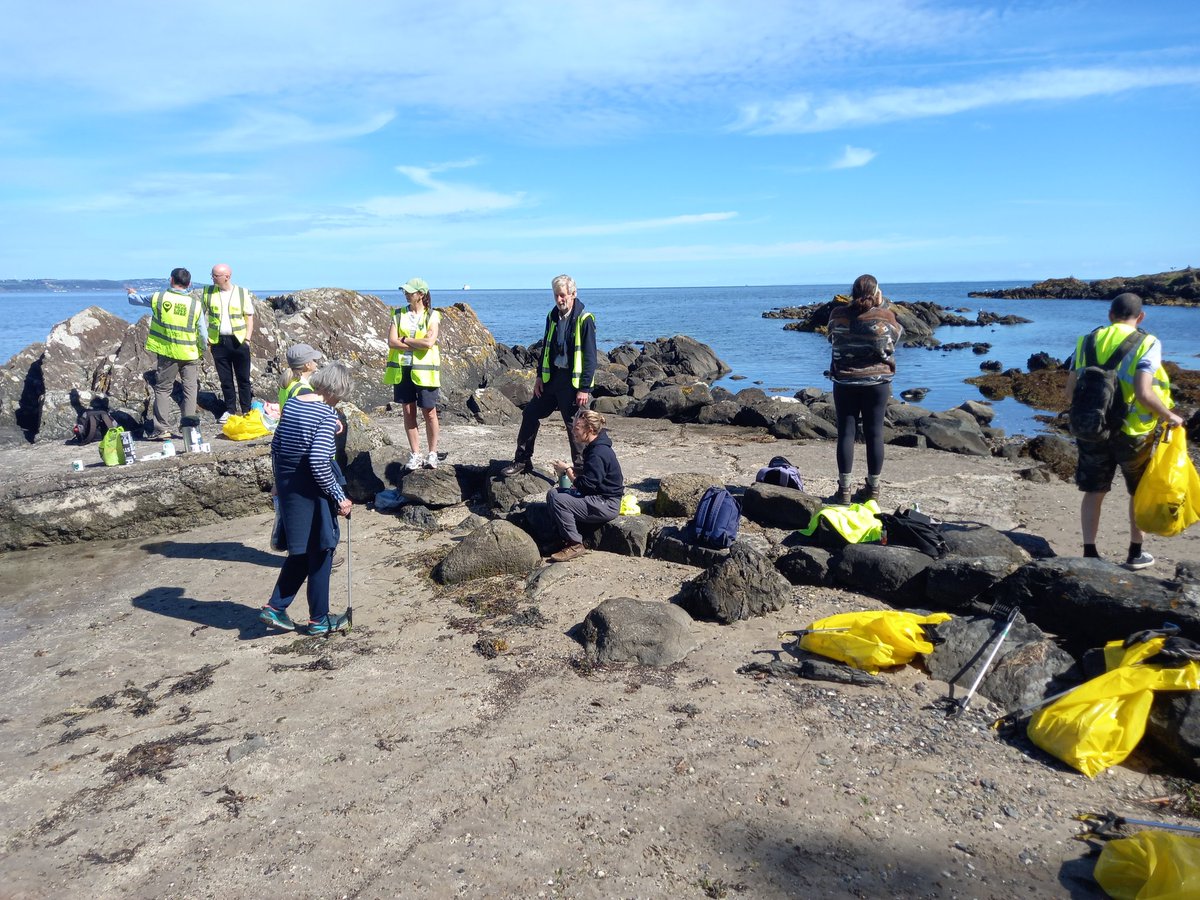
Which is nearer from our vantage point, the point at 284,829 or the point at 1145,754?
the point at 284,829

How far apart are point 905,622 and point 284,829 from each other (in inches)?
141

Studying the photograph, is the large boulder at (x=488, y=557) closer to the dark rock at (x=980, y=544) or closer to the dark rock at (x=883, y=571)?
the dark rock at (x=883, y=571)

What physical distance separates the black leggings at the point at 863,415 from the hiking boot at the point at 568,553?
2.65 m

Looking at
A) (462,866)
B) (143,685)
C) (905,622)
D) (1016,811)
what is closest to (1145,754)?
(1016,811)

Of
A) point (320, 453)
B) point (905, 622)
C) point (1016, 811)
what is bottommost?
point (1016, 811)

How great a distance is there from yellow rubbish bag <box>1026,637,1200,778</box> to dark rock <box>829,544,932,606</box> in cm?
172

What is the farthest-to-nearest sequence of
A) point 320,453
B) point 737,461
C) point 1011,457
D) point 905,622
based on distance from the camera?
point 1011,457
point 737,461
point 320,453
point 905,622

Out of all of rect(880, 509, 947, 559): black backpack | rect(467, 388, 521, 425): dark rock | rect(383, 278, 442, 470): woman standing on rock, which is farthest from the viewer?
rect(467, 388, 521, 425): dark rock

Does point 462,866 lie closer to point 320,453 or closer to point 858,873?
point 858,873

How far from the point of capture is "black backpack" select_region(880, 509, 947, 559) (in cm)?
628

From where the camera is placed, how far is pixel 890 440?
12070 mm

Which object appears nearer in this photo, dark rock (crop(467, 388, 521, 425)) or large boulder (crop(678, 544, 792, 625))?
large boulder (crop(678, 544, 792, 625))

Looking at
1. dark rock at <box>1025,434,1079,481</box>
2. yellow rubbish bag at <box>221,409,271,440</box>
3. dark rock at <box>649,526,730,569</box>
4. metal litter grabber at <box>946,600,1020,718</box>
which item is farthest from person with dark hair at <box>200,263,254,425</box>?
dark rock at <box>1025,434,1079,481</box>

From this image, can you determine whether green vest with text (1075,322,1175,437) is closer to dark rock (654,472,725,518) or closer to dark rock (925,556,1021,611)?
dark rock (925,556,1021,611)
